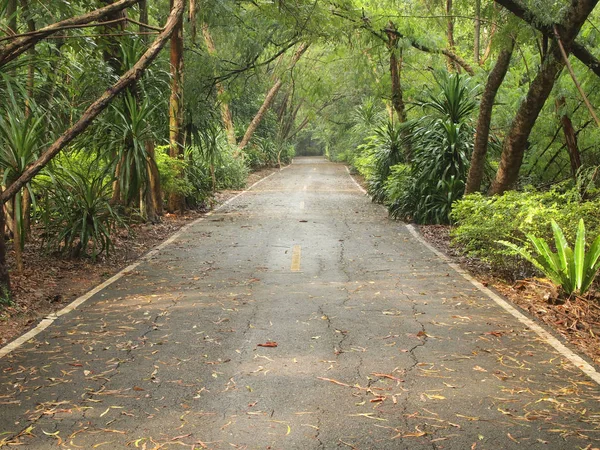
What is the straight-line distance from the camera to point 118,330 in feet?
21.0

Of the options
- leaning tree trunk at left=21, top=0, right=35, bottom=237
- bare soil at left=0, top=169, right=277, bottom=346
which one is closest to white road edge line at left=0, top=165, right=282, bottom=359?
bare soil at left=0, top=169, right=277, bottom=346

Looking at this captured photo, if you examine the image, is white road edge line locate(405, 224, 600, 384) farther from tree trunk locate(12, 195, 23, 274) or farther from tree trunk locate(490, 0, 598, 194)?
tree trunk locate(12, 195, 23, 274)

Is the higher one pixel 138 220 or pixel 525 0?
pixel 525 0

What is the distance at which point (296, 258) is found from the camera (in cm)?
1052

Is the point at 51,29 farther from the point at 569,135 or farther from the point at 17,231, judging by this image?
the point at 569,135

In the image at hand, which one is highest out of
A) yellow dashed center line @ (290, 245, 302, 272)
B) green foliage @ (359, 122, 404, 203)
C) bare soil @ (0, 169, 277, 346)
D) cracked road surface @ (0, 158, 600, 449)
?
green foliage @ (359, 122, 404, 203)

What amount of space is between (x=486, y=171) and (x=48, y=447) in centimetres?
1247

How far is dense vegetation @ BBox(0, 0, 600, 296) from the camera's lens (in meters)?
8.39

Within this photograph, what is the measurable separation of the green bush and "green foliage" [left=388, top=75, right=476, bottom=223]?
14.8 ft

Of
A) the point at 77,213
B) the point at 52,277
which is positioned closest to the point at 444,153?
the point at 77,213

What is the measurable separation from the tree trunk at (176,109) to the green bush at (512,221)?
8529 millimetres

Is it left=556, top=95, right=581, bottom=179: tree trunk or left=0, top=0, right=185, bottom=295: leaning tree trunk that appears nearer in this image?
left=0, top=0, right=185, bottom=295: leaning tree trunk

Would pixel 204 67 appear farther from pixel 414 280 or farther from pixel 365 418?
pixel 365 418

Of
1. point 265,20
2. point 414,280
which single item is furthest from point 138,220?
point 414,280
